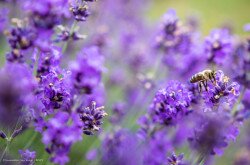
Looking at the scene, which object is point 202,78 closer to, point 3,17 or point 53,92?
point 53,92

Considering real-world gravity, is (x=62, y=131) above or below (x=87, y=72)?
below

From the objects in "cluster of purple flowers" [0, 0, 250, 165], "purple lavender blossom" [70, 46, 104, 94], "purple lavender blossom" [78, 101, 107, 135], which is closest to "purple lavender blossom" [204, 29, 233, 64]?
"cluster of purple flowers" [0, 0, 250, 165]

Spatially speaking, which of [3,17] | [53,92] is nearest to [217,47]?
[53,92]

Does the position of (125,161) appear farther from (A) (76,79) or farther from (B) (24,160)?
(A) (76,79)

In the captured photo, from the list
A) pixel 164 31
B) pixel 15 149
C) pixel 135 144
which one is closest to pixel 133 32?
pixel 164 31

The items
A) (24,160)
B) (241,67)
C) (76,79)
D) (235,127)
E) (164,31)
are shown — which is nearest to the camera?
(76,79)

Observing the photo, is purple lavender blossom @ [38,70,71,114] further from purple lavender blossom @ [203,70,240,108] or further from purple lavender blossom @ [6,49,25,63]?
purple lavender blossom @ [203,70,240,108]

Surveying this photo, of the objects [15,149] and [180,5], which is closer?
[15,149]
